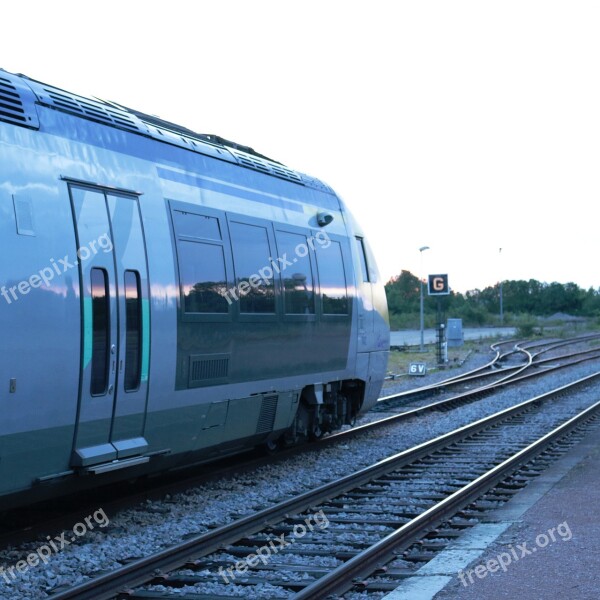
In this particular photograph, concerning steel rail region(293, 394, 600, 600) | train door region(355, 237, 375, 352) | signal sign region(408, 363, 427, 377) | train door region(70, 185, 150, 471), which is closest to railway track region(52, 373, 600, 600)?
steel rail region(293, 394, 600, 600)

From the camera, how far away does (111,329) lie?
768 cm

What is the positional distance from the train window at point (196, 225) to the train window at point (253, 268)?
0.30 meters

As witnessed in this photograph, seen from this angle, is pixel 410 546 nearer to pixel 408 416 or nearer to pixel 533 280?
pixel 408 416

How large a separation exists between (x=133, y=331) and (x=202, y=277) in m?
1.33

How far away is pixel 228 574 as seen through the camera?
6.66 metres

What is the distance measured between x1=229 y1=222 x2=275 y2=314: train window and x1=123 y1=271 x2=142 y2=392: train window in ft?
5.89

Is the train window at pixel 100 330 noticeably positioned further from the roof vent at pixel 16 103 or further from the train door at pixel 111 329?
the roof vent at pixel 16 103

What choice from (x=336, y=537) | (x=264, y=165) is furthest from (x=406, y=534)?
(x=264, y=165)

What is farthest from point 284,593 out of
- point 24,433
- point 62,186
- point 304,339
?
point 304,339

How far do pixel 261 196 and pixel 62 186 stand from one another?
363cm

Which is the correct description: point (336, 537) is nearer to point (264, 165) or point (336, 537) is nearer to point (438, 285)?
point (264, 165)

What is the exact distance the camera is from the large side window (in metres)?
8.83

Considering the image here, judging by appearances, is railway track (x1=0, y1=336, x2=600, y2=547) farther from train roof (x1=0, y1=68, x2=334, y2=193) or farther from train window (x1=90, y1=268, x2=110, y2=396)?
train roof (x1=0, y1=68, x2=334, y2=193)

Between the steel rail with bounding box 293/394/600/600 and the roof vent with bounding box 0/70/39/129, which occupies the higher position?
the roof vent with bounding box 0/70/39/129
